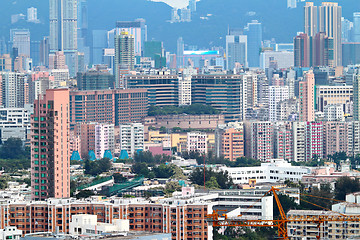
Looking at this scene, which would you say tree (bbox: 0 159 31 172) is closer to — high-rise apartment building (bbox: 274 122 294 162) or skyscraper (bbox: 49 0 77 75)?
high-rise apartment building (bbox: 274 122 294 162)

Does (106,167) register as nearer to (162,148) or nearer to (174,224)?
(162,148)

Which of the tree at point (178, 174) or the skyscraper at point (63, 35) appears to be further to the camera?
the skyscraper at point (63, 35)

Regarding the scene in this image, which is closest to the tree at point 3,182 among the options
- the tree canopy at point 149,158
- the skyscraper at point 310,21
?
the tree canopy at point 149,158

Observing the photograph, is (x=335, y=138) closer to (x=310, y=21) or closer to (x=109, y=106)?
(x=109, y=106)

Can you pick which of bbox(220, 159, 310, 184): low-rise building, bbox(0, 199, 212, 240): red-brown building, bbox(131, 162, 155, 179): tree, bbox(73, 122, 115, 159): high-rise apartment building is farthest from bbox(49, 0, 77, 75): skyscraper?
bbox(0, 199, 212, 240): red-brown building

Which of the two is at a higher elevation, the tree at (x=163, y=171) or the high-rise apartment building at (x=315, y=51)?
the high-rise apartment building at (x=315, y=51)

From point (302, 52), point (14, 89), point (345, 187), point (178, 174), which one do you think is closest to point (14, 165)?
point (178, 174)

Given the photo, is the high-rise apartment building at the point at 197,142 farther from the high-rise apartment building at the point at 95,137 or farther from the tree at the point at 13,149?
the tree at the point at 13,149
